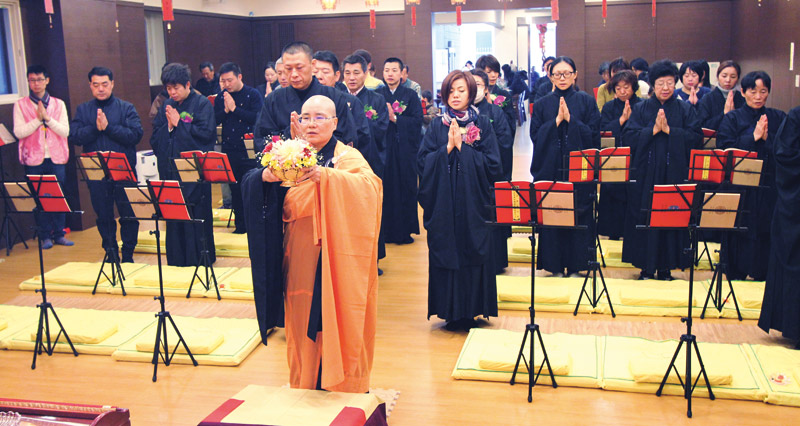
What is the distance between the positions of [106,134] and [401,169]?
3271 millimetres

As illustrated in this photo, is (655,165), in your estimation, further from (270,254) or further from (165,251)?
(165,251)

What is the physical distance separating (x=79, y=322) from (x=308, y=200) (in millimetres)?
3185

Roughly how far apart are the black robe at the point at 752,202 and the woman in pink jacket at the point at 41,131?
7225 mm

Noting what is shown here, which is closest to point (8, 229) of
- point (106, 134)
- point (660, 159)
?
point (106, 134)

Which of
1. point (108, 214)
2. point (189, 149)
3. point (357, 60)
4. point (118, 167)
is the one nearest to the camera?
point (118, 167)

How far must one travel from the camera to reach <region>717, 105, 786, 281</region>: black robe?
6.62 meters

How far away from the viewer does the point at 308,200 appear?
3.96 metres

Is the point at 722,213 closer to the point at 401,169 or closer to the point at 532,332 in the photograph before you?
the point at 532,332

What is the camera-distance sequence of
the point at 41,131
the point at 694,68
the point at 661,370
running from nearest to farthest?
the point at 661,370
the point at 41,131
the point at 694,68

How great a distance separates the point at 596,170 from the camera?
656cm

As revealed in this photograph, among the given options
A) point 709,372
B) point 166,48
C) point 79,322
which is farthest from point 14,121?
point 709,372

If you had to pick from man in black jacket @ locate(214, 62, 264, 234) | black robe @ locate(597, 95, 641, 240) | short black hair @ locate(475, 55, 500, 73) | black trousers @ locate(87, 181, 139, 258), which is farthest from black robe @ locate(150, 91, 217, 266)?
black robe @ locate(597, 95, 641, 240)

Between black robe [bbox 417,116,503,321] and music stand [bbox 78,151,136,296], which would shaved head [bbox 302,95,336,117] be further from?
music stand [bbox 78,151,136,296]

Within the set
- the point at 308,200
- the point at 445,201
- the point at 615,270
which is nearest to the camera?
the point at 308,200
